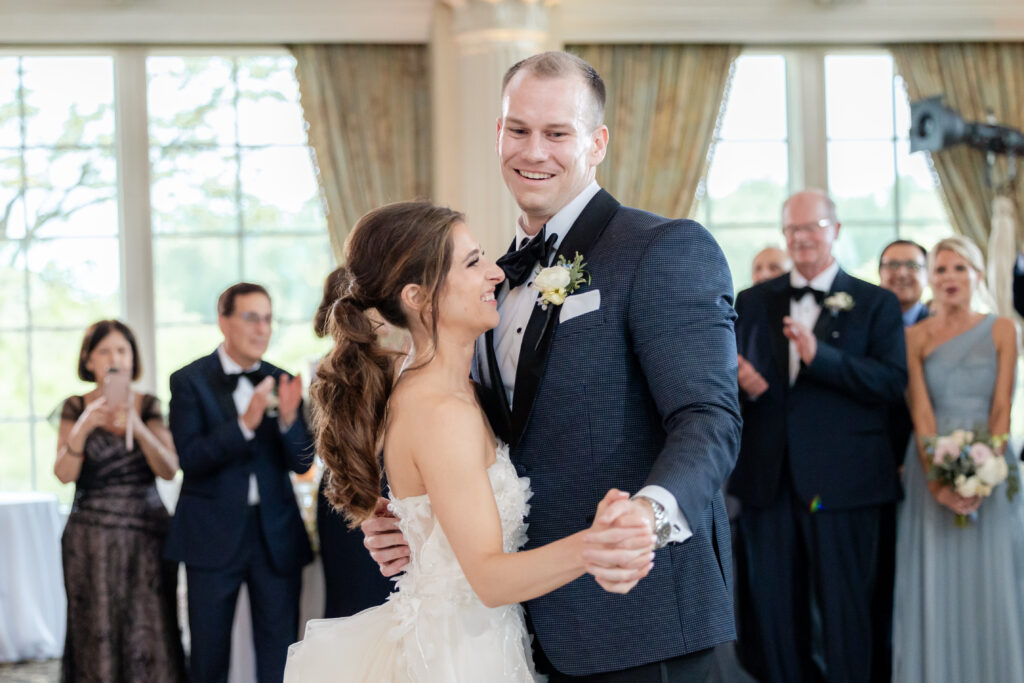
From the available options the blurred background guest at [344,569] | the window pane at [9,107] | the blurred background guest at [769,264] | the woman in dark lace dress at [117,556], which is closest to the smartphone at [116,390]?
the woman in dark lace dress at [117,556]

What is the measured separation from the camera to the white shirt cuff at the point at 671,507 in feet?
5.49

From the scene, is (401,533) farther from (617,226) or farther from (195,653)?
(195,653)

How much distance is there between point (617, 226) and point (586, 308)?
199 mm

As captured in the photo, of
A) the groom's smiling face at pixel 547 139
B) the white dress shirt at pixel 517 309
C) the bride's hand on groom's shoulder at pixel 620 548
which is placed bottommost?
the bride's hand on groom's shoulder at pixel 620 548

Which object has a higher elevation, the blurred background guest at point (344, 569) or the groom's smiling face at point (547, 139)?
the groom's smiling face at point (547, 139)

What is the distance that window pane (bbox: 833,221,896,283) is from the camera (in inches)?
300

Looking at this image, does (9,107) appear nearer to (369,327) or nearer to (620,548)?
(369,327)

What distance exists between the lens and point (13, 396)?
22.4 feet

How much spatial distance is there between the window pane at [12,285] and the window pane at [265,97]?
62.2 inches

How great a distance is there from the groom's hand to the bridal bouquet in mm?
2560

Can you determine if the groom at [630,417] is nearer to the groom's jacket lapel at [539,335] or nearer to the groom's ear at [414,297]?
the groom's jacket lapel at [539,335]

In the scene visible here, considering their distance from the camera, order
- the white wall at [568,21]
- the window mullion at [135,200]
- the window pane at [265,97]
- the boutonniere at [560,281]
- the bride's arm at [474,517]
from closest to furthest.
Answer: the bride's arm at [474,517] → the boutonniere at [560,281] → the white wall at [568,21] → the window mullion at [135,200] → the window pane at [265,97]

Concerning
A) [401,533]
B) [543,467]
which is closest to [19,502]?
[401,533]

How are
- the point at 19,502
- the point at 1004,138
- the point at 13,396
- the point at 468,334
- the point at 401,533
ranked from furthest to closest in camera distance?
the point at 1004,138 → the point at 13,396 → the point at 19,502 → the point at 401,533 → the point at 468,334
